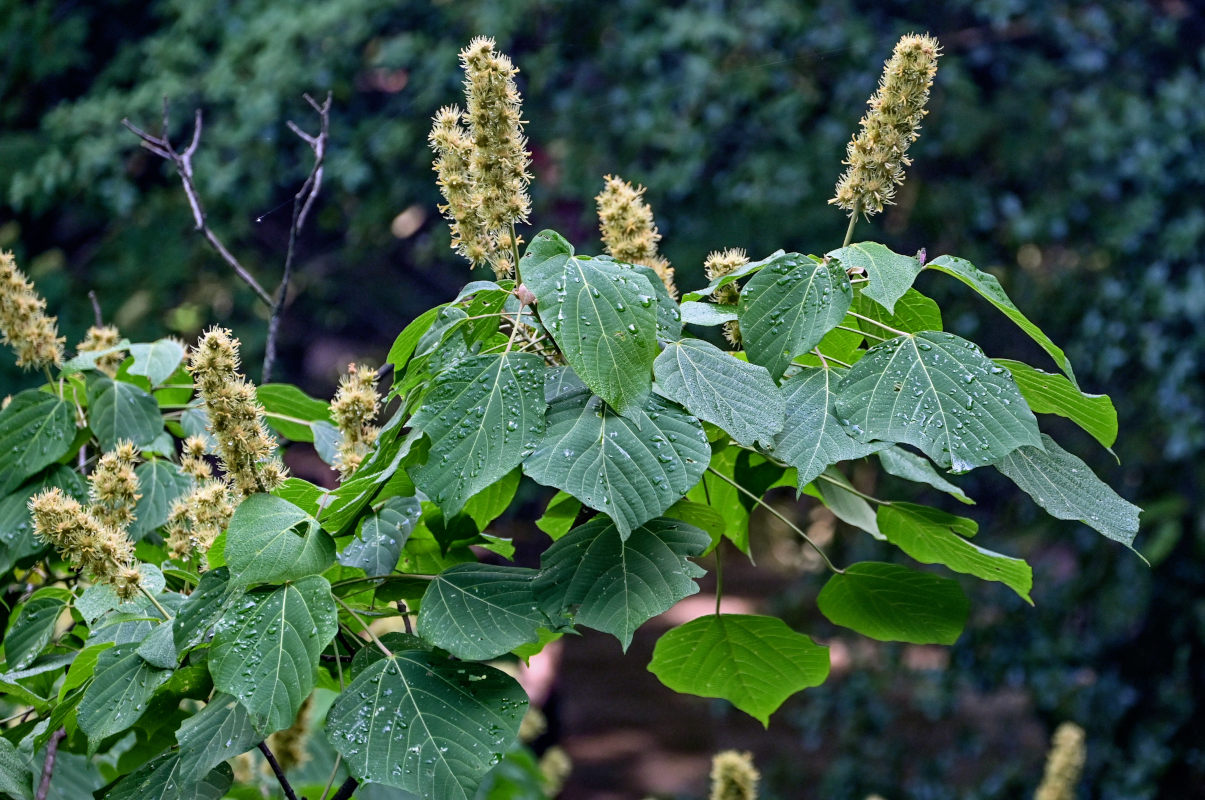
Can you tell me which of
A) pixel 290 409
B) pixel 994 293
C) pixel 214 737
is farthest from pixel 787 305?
pixel 290 409

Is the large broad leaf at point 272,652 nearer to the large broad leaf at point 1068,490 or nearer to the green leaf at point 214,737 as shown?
the green leaf at point 214,737

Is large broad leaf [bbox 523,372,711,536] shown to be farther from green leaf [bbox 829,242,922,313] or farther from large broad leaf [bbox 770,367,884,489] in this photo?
green leaf [bbox 829,242,922,313]

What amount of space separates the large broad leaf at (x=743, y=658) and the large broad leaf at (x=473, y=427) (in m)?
0.33

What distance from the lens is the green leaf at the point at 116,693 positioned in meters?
0.91

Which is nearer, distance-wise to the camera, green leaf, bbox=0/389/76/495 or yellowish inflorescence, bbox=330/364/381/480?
yellowish inflorescence, bbox=330/364/381/480

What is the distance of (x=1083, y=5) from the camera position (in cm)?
475

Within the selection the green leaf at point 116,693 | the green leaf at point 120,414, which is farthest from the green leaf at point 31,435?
the green leaf at point 116,693

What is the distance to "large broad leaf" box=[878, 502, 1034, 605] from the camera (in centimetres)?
104

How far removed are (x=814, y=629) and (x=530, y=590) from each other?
4593mm

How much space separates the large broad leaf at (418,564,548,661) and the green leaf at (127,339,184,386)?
653 mm

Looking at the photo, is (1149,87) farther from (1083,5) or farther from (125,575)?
(125,575)

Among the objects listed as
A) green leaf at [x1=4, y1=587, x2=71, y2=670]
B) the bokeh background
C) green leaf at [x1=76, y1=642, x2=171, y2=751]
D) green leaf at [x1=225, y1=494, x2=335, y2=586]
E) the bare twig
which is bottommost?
the bokeh background

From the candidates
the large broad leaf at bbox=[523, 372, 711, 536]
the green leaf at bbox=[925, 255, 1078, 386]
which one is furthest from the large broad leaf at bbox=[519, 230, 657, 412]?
the green leaf at bbox=[925, 255, 1078, 386]

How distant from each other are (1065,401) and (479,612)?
1.83 feet
